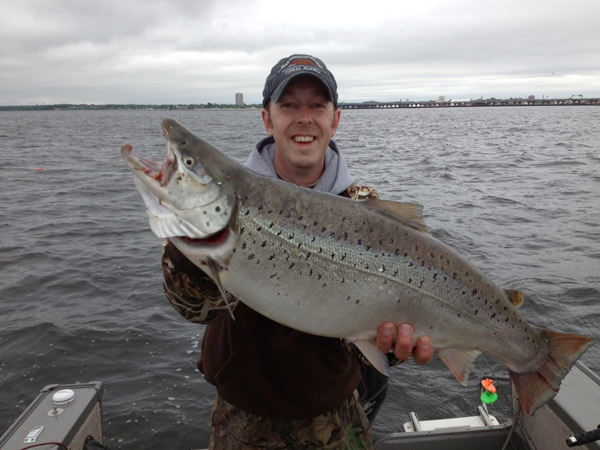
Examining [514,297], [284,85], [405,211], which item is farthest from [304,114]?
[514,297]

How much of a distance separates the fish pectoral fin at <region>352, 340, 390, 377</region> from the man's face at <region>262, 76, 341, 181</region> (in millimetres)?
1387

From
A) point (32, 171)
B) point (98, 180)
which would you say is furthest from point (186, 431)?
point (32, 171)

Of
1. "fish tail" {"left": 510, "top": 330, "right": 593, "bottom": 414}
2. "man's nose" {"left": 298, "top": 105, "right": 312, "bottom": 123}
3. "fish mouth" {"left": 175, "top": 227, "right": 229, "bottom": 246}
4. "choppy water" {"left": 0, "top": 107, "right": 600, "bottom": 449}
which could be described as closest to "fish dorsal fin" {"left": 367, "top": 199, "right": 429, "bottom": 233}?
"man's nose" {"left": 298, "top": 105, "right": 312, "bottom": 123}

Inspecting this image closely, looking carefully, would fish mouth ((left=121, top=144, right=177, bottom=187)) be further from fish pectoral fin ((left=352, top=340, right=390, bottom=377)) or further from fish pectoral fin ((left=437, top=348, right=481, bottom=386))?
fish pectoral fin ((left=437, top=348, right=481, bottom=386))

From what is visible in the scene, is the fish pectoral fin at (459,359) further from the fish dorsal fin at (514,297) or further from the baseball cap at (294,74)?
the baseball cap at (294,74)

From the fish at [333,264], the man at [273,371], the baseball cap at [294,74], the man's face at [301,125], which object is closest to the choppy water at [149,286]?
the man at [273,371]

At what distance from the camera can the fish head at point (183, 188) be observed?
261 cm

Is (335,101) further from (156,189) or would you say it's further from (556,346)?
(556,346)

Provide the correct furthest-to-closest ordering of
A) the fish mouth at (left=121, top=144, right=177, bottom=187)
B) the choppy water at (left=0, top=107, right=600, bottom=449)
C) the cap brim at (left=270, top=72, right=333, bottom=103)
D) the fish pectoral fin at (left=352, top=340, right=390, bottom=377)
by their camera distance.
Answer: the choppy water at (left=0, top=107, right=600, bottom=449), the cap brim at (left=270, top=72, right=333, bottom=103), the fish pectoral fin at (left=352, top=340, right=390, bottom=377), the fish mouth at (left=121, top=144, right=177, bottom=187)

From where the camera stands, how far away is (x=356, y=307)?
9.39 ft

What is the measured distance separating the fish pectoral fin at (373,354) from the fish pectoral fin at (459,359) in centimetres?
47

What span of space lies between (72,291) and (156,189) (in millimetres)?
8570

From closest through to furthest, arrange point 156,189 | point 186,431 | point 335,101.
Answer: point 156,189 → point 335,101 → point 186,431

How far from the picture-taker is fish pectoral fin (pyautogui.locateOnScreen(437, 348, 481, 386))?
325cm
